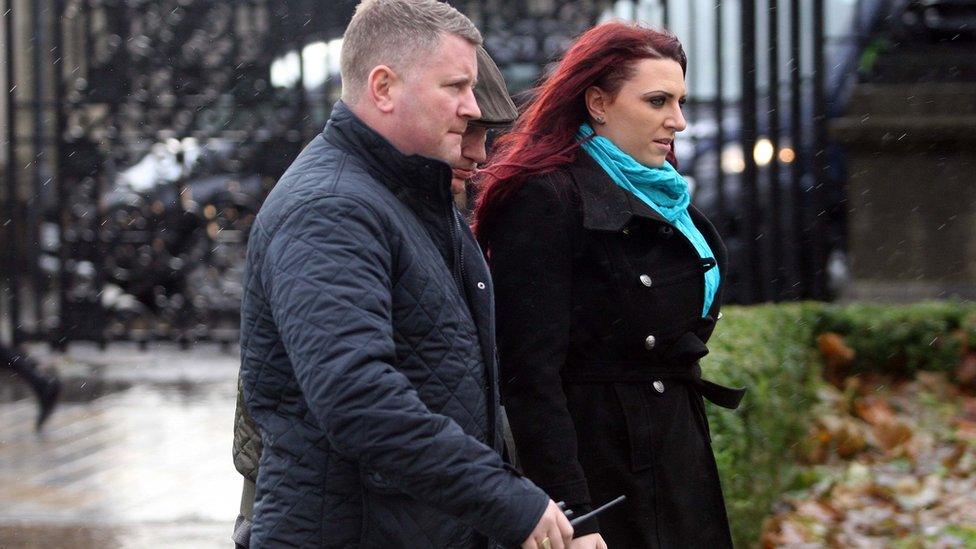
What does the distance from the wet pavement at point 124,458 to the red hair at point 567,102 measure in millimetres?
2742

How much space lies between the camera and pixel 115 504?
5.80m

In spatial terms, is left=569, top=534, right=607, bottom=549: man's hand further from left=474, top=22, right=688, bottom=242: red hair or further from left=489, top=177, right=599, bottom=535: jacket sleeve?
left=474, top=22, right=688, bottom=242: red hair

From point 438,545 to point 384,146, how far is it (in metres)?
0.65

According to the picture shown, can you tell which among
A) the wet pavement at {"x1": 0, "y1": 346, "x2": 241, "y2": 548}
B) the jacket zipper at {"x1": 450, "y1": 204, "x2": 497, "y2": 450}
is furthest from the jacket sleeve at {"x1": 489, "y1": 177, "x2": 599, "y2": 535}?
the wet pavement at {"x1": 0, "y1": 346, "x2": 241, "y2": 548}

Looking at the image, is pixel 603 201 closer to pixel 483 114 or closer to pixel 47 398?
pixel 483 114

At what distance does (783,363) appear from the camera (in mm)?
5898

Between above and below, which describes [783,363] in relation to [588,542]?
below

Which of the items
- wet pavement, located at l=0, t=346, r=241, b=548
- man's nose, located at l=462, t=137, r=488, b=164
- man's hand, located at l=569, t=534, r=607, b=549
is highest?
man's nose, located at l=462, t=137, r=488, b=164

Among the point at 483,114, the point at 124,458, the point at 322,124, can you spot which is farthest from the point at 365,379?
the point at 322,124

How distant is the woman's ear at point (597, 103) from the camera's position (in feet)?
9.59

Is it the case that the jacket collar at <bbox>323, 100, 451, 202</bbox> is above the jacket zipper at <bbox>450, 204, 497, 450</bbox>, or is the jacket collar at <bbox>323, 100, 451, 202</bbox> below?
above

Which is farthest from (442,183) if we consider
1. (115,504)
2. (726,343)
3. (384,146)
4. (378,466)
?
(115,504)

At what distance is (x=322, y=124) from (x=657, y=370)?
6.73 m

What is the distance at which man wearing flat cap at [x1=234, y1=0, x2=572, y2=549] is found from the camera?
6.56 feet
